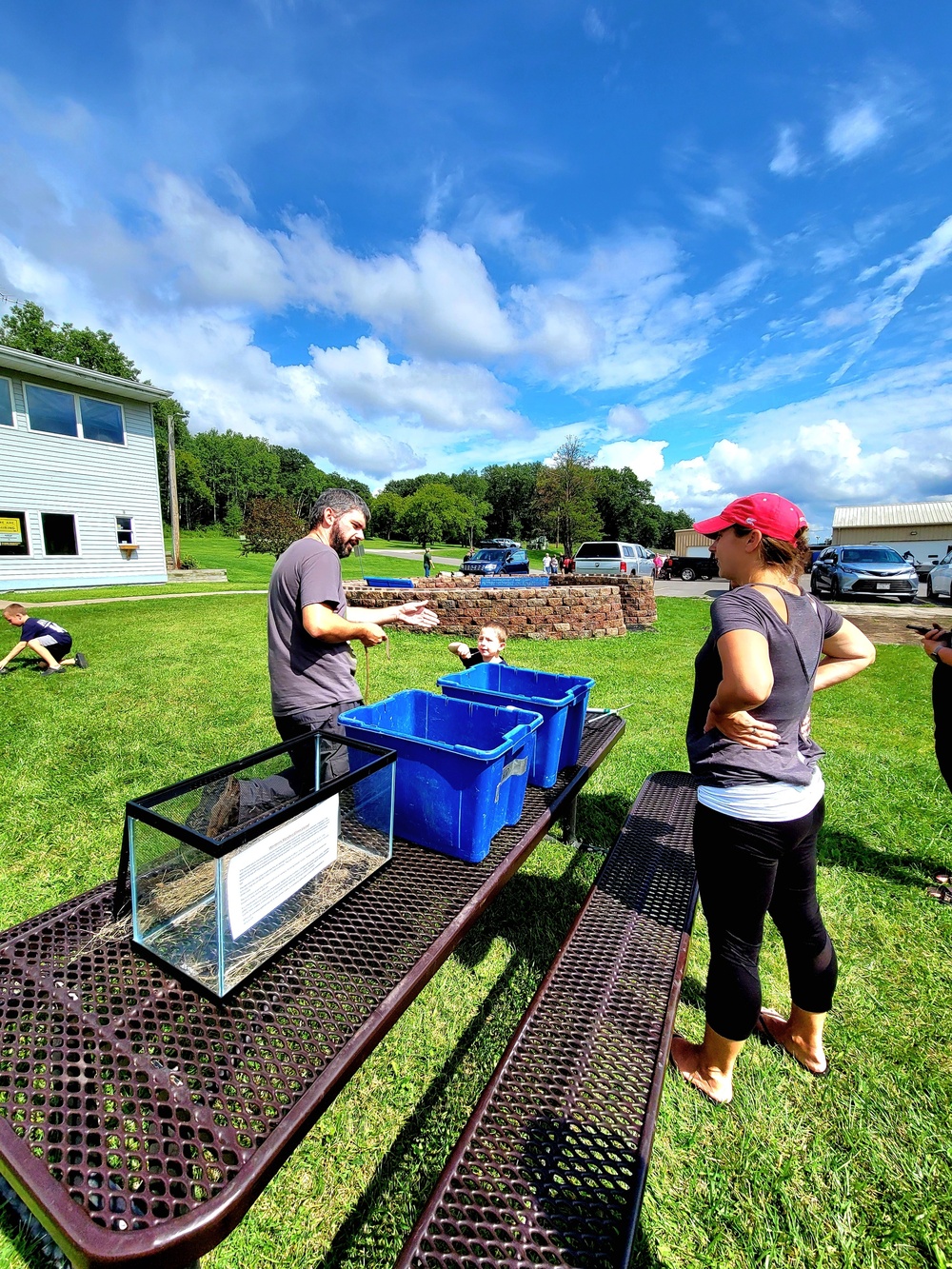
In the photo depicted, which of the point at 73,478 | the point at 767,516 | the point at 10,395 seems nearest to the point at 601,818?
the point at 767,516

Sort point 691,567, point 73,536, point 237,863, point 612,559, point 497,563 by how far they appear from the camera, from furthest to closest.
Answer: point 691,567
point 497,563
point 612,559
point 73,536
point 237,863

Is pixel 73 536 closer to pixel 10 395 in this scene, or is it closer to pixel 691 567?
pixel 10 395

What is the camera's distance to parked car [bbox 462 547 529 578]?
79.7 feet

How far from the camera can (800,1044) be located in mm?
2129

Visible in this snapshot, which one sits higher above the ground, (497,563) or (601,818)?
(497,563)

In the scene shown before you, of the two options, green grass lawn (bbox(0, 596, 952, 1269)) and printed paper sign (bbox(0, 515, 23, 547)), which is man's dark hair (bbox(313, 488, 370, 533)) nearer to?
green grass lawn (bbox(0, 596, 952, 1269))

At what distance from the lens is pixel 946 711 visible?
2.93 meters

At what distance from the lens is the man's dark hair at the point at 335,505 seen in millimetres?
2617

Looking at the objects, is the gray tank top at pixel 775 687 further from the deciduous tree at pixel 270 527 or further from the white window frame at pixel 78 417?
the deciduous tree at pixel 270 527

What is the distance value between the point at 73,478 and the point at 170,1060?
20.3 meters

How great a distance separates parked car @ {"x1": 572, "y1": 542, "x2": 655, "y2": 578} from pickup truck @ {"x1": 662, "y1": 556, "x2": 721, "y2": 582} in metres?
6.68

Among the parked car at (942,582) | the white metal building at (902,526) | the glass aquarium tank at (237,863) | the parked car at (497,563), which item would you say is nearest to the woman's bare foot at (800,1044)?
Answer: the glass aquarium tank at (237,863)

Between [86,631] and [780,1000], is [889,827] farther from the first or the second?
[86,631]

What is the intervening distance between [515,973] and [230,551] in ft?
138
